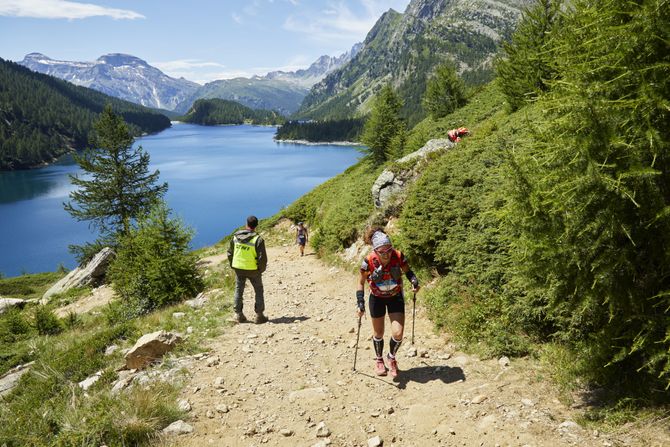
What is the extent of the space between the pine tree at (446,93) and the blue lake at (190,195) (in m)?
26.4

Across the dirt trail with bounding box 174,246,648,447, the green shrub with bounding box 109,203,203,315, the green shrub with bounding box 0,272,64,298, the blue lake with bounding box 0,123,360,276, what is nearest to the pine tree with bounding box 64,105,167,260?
the blue lake with bounding box 0,123,360,276

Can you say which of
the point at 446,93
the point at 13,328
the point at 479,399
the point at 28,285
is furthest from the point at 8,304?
the point at 446,93

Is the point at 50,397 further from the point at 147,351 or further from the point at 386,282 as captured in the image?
the point at 386,282

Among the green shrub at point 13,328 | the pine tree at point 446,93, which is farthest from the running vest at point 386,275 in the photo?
the pine tree at point 446,93

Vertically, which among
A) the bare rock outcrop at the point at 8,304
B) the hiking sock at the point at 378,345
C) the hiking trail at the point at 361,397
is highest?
the hiking sock at the point at 378,345

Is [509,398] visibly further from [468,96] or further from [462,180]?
[468,96]

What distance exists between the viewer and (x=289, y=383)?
6.97 metres

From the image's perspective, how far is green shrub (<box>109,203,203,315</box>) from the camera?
48.9ft

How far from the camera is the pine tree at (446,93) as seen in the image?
3947 centimetres

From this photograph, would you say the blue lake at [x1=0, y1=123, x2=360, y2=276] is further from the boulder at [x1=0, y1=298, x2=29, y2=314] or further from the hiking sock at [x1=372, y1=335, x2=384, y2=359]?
the hiking sock at [x1=372, y1=335, x2=384, y2=359]

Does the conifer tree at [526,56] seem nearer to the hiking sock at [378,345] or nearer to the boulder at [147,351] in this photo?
the hiking sock at [378,345]

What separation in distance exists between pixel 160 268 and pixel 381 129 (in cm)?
2103

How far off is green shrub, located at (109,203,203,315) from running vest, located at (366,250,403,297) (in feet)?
34.3

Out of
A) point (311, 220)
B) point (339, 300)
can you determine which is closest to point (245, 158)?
point (311, 220)
